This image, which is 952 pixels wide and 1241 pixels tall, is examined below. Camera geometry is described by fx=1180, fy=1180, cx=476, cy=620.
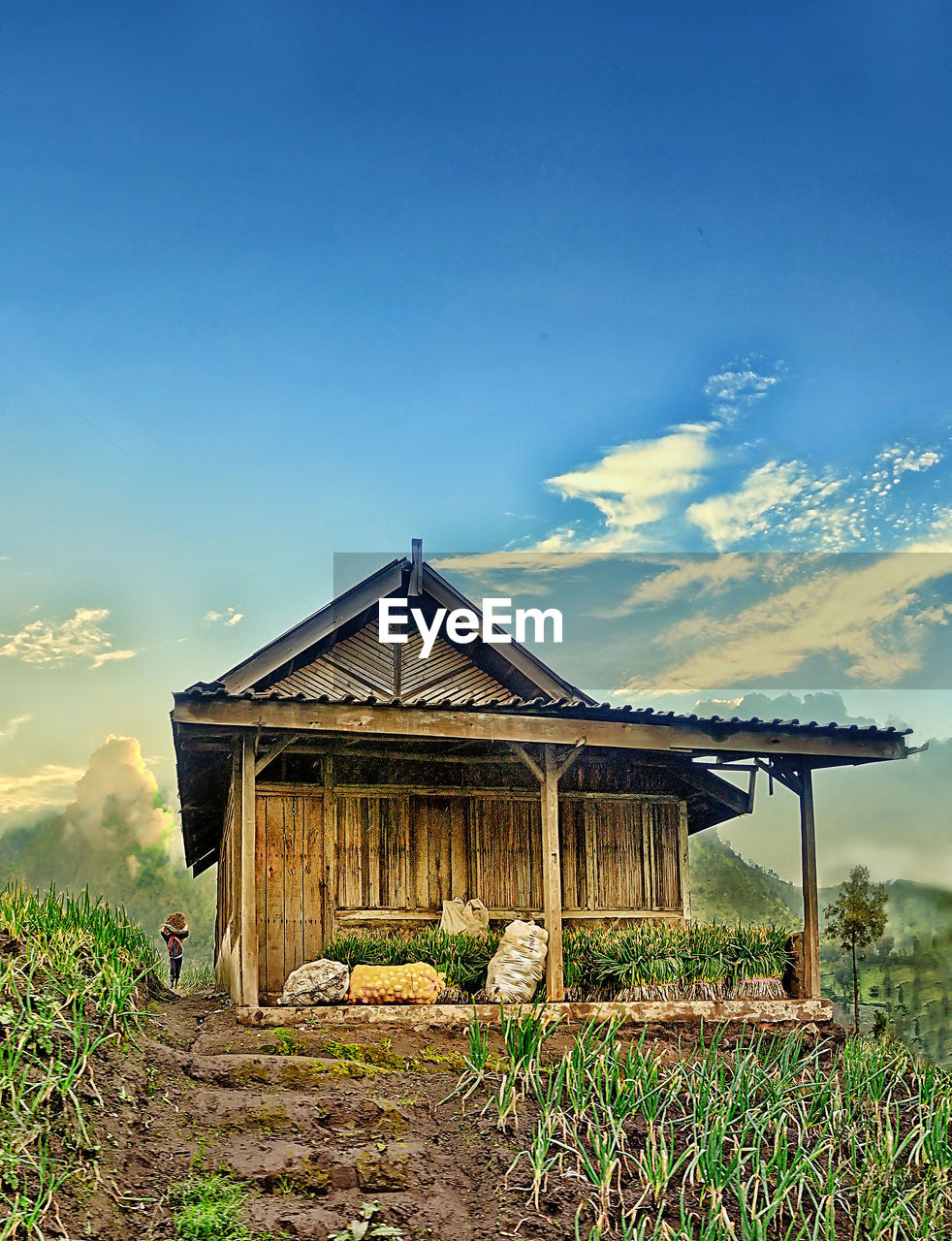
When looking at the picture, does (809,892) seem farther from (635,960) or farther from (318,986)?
(318,986)

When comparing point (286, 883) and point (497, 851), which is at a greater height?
point (497, 851)

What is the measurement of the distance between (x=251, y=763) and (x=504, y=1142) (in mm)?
5236

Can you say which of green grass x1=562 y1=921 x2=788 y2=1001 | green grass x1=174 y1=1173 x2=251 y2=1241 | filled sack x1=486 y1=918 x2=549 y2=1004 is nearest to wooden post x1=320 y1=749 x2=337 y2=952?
filled sack x1=486 y1=918 x2=549 y2=1004

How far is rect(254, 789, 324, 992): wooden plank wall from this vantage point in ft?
47.1

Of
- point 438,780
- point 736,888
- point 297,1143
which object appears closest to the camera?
point 297,1143

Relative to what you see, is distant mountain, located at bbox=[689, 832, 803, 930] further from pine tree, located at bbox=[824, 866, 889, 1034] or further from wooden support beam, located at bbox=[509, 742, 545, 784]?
wooden support beam, located at bbox=[509, 742, 545, 784]

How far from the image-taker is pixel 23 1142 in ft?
21.8

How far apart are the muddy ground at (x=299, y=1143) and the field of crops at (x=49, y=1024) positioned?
0.19 metres

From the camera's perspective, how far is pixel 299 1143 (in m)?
7.91

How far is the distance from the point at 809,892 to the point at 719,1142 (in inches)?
277

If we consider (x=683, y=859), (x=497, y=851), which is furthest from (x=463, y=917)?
(x=683, y=859)

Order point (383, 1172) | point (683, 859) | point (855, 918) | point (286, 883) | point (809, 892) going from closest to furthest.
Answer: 1. point (383, 1172)
2. point (809, 892)
3. point (286, 883)
4. point (683, 859)
5. point (855, 918)

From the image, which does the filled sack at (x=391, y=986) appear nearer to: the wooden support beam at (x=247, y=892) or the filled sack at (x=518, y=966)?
the filled sack at (x=518, y=966)

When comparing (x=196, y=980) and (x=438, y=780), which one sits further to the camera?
(x=196, y=980)
